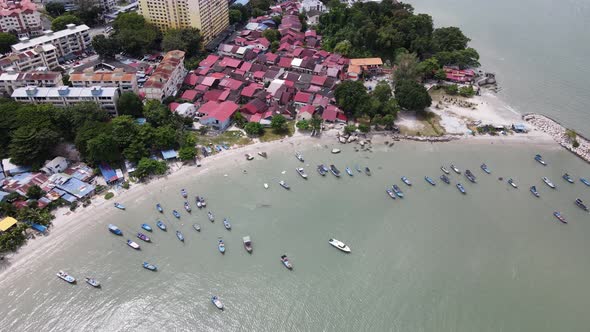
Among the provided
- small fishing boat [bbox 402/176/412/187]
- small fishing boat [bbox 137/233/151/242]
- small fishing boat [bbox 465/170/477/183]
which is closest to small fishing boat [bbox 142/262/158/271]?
small fishing boat [bbox 137/233/151/242]

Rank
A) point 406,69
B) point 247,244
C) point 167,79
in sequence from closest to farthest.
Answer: point 247,244
point 167,79
point 406,69

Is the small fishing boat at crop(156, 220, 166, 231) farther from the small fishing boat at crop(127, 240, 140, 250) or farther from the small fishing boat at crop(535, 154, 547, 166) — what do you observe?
the small fishing boat at crop(535, 154, 547, 166)

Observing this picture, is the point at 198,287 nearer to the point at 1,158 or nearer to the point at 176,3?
the point at 1,158

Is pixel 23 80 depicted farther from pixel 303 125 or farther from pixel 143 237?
pixel 303 125

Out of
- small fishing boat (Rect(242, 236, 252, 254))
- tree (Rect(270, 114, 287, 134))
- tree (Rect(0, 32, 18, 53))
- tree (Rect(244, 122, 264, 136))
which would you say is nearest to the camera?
small fishing boat (Rect(242, 236, 252, 254))

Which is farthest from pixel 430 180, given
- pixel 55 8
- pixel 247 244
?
pixel 55 8
